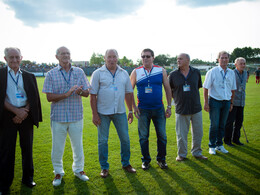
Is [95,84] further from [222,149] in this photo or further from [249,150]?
[249,150]

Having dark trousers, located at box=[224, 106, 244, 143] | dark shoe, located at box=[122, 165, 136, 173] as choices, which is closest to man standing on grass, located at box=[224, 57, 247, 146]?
dark trousers, located at box=[224, 106, 244, 143]

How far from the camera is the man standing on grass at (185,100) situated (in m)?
4.16

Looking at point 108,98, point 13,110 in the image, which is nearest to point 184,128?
point 108,98

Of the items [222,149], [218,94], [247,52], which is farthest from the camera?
[247,52]

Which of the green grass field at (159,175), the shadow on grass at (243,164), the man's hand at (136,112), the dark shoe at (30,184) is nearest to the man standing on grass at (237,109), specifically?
the green grass field at (159,175)

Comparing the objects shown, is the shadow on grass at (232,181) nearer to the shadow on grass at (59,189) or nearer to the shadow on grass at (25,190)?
the shadow on grass at (59,189)

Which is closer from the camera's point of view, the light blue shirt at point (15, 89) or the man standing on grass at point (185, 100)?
the light blue shirt at point (15, 89)

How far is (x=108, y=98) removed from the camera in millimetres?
3541

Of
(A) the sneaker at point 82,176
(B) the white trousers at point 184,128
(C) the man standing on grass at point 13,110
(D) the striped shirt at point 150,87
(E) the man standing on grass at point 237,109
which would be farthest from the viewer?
(E) the man standing on grass at point 237,109

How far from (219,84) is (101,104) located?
9.39ft

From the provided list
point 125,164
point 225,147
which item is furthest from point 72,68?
point 225,147

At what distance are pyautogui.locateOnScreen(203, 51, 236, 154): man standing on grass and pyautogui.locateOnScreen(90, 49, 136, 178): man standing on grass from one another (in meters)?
2.10

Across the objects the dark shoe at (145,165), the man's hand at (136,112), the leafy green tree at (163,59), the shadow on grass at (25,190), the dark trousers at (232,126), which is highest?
the leafy green tree at (163,59)

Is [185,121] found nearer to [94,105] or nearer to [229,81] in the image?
[229,81]
